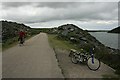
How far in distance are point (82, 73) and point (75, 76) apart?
0.93 m

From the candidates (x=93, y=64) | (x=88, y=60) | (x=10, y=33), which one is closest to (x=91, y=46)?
(x=88, y=60)

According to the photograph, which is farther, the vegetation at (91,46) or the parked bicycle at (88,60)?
the vegetation at (91,46)

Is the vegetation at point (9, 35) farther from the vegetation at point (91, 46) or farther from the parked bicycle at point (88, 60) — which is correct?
the parked bicycle at point (88, 60)

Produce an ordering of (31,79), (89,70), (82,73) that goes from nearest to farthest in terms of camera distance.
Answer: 1. (31,79)
2. (82,73)
3. (89,70)

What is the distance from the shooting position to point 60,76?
1163 cm

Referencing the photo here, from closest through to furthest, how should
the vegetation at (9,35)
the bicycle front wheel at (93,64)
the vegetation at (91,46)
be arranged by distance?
the bicycle front wheel at (93,64) → the vegetation at (91,46) → the vegetation at (9,35)

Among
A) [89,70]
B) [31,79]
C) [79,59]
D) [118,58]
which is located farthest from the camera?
[118,58]

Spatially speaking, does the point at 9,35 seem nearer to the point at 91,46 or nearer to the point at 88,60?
the point at 91,46

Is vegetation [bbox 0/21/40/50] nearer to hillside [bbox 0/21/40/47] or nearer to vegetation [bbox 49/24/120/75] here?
hillside [bbox 0/21/40/47]

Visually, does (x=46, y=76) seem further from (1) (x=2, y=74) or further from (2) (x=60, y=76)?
(1) (x=2, y=74)

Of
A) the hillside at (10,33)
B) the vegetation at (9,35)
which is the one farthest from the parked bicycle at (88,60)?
the hillside at (10,33)

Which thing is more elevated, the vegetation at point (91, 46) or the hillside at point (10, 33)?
the hillside at point (10, 33)

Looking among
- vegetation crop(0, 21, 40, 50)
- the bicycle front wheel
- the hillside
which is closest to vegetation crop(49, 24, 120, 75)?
the bicycle front wheel

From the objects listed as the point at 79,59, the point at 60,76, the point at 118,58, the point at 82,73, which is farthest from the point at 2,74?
the point at 118,58
